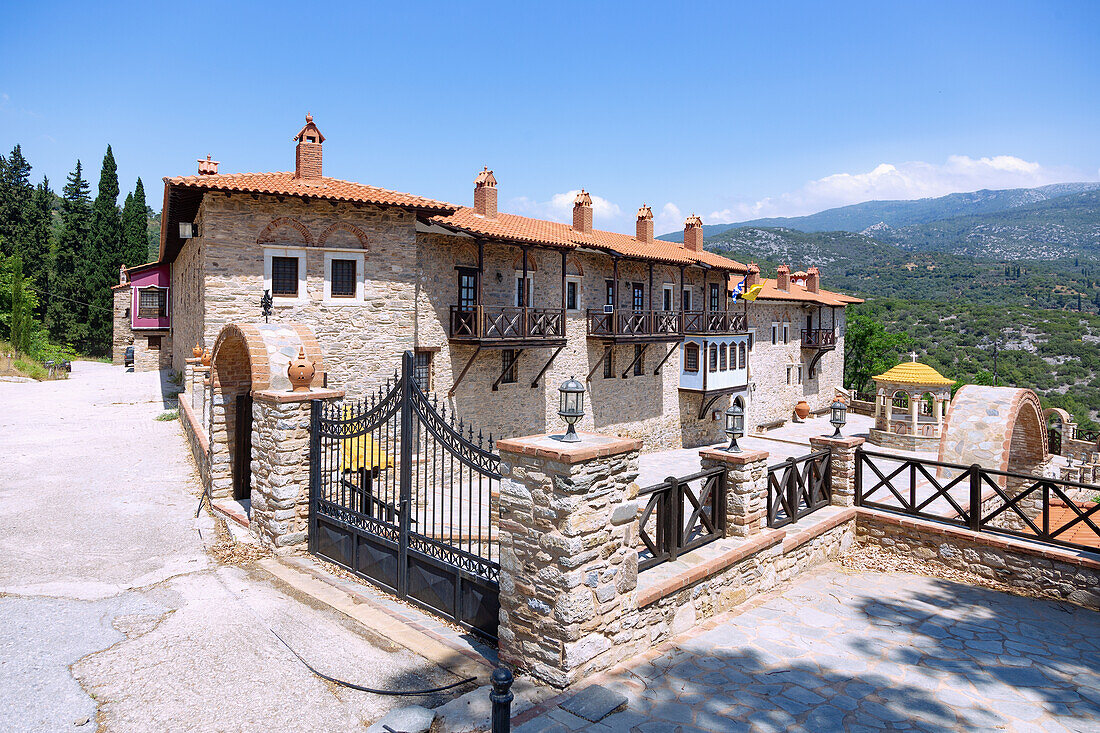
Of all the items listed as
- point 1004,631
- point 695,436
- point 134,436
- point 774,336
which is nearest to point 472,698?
point 1004,631

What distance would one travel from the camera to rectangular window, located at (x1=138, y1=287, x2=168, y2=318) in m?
29.8

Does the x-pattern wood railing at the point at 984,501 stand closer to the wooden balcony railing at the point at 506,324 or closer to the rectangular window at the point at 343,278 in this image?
the wooden balcony railing at the point at 506,324

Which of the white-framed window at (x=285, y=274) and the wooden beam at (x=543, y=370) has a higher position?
the white-framed window at (x=285, y=274)

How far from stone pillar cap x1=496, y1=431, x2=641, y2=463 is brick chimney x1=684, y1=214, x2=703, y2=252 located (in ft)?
87.6

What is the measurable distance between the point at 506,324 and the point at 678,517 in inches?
542

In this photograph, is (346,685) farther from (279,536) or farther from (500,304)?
(500,304)

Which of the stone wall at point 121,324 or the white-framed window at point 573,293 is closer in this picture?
the white-framed window at point 573,293

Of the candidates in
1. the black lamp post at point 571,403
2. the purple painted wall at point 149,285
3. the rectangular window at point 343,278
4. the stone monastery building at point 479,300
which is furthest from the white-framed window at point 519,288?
the purple painted wall at point 149,285

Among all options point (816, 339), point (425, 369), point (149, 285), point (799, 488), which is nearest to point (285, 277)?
point (425, 369)

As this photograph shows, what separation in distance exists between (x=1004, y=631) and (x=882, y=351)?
152 feet

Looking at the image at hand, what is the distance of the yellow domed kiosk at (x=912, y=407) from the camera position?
25.1 m

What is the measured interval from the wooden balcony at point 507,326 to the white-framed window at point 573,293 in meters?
1.54

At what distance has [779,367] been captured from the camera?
1364 inches

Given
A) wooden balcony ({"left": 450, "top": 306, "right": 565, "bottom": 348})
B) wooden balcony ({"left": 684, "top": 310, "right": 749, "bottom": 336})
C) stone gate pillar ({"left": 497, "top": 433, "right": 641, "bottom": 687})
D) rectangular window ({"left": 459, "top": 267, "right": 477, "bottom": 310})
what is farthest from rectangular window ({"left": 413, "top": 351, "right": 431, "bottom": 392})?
stone gate pillar ({"left": 497, "top": 433, "right": 641, "bottom": 687})
